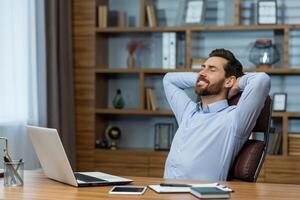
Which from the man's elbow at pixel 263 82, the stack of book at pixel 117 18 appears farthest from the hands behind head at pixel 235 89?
the stack of book at pixel 117 18

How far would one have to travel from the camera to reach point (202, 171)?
2.78 metres

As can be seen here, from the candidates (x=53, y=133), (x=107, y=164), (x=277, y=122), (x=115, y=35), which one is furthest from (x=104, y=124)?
(x=53, y=133)

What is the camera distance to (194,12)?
474cm

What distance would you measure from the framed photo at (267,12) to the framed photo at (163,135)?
3.76 feet

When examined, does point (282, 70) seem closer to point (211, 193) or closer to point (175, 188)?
point (175, 188)

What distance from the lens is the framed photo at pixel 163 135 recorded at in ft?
15.7

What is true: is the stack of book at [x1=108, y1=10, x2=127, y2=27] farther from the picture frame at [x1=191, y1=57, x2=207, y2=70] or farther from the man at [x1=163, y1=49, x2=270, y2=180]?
the man at [x1=163, y1=49, x2=270, y2=180]

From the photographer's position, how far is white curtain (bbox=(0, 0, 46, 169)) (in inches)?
158

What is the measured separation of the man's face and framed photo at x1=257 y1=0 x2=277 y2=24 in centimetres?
160

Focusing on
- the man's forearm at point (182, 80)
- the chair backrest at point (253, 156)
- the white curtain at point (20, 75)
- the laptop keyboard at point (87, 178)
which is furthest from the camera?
the white curtain at point (20, 75)

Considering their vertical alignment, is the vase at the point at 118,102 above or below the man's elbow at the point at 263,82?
below

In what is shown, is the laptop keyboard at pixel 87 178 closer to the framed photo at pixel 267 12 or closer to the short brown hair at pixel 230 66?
the short brown hair at pixel 230 66

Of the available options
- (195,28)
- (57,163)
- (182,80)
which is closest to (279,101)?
(195,28)

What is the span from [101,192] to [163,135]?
2739 millimetres
